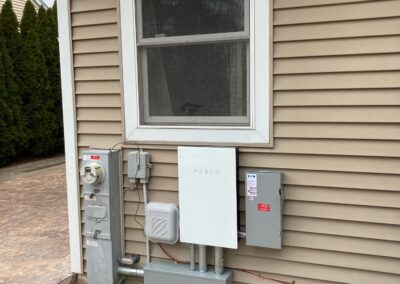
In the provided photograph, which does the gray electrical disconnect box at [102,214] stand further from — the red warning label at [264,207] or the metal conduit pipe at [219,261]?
the red warning label at [264,207]

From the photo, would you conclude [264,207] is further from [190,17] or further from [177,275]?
[190,17]

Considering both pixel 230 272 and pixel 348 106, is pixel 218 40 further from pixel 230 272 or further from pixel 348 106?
pixel 230 272

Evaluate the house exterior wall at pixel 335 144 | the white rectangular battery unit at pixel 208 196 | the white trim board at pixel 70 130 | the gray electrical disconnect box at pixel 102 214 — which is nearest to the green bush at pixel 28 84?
the white trim board at pixel 70 130

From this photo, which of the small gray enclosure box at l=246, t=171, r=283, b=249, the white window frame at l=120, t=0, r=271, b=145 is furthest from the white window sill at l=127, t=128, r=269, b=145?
the small gray enclosure box at l=246, t=171, r=283, b=249

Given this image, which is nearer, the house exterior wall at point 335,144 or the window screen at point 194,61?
the house exterior wall at point 335,144

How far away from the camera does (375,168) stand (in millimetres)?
2494

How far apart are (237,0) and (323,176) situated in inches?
46.6

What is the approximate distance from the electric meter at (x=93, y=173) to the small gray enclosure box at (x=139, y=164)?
0.67 ft

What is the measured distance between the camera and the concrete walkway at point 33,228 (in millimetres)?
3572

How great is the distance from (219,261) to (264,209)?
0.48 m

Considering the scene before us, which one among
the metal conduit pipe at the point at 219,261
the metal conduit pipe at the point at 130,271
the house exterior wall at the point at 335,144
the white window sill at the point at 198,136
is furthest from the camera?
the metal conduit pipe at the point at 130,271

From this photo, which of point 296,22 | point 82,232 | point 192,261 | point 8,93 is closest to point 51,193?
point 8,93

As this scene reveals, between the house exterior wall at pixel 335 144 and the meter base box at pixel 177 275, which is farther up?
the house exterior wall at pixel 335 144

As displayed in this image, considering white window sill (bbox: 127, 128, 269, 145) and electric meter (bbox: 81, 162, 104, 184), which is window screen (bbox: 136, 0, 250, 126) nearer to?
white window sill (bbox: 127, 128, 269, 145)
